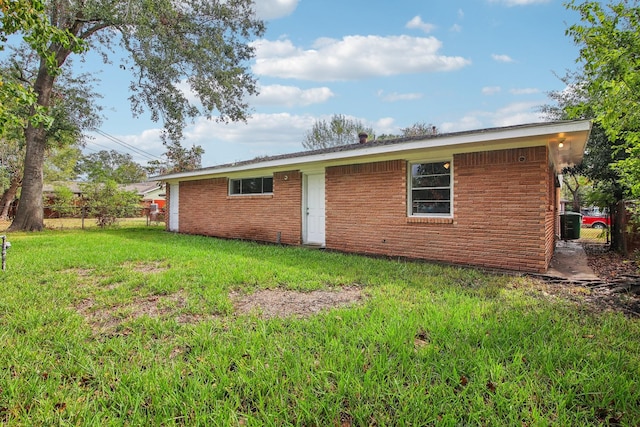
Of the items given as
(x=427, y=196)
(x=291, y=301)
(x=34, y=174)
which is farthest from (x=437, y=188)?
(x=34, y=174)

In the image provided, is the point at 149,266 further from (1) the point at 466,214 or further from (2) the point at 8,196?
(2) the point at 8,196

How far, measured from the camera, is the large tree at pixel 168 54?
1151cm

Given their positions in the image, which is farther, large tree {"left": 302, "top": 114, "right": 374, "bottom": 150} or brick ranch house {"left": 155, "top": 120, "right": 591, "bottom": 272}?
large tree {"left": 302, "top": 114, "right": 374, "bottom": 150}

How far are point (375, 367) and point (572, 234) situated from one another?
45.2 ft

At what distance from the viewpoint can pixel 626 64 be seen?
450cm

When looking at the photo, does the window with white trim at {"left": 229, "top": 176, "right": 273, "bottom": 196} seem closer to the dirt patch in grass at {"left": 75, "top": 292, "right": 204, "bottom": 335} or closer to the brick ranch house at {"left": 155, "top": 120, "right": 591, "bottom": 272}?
the brick ranch house at {"left": 155, "top": 120, "right": 591, "bottom": 272}

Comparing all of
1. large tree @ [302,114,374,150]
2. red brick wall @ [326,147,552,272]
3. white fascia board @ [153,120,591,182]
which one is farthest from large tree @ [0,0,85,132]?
large tree @ [302,114,374,150]

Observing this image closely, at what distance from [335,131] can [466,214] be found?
95.1ft

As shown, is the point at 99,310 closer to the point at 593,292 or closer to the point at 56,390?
the point at 56,390

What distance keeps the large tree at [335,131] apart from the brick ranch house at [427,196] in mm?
23750

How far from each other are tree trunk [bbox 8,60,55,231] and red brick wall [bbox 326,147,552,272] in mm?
14664

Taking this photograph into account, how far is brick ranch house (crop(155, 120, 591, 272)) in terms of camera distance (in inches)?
249

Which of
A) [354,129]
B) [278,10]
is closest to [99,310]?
[278,10]

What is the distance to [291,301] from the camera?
4.45 meters
